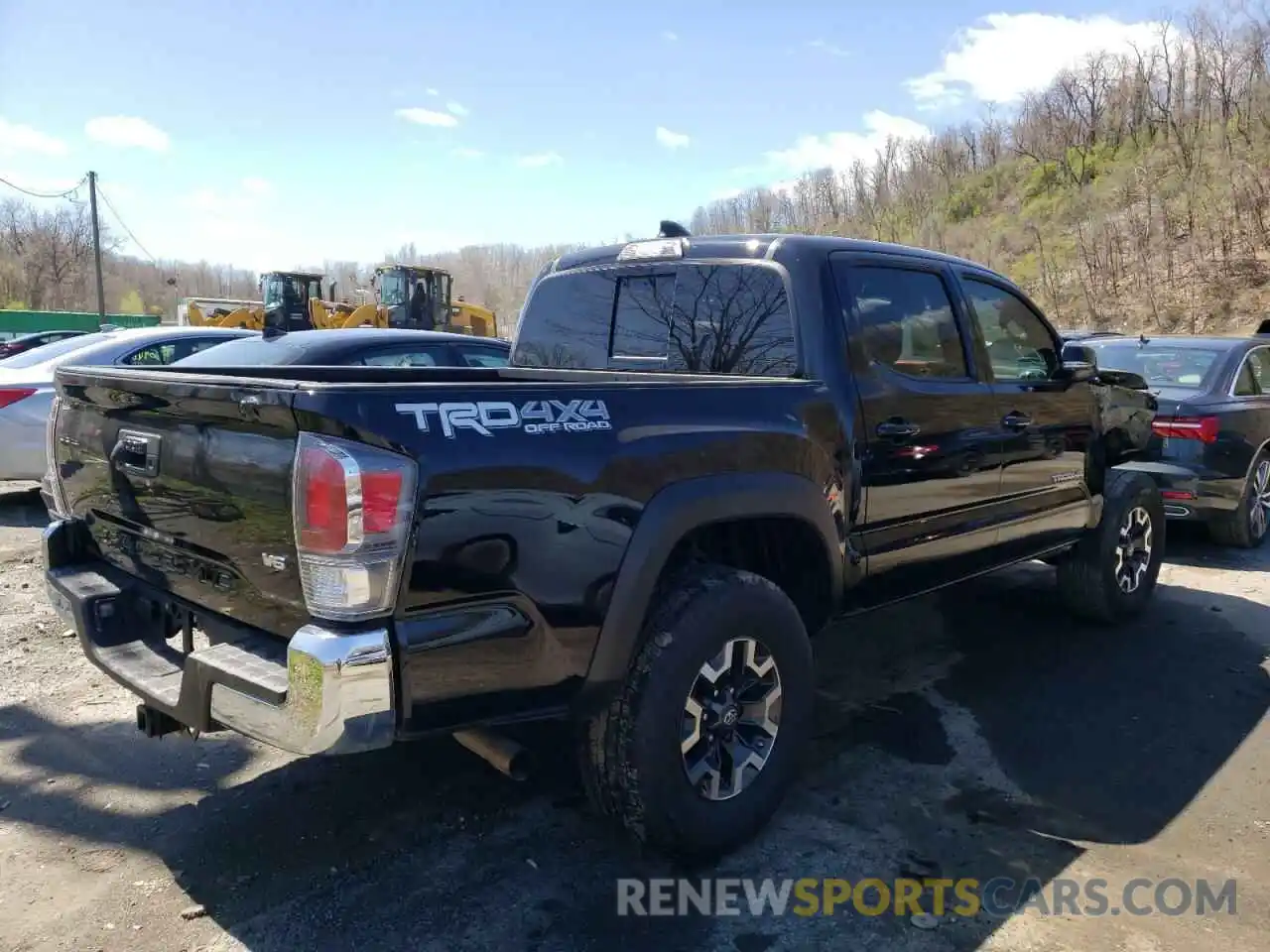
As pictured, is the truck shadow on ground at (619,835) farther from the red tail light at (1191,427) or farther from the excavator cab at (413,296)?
the excavator cab at (413,296)

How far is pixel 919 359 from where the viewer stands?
384cm

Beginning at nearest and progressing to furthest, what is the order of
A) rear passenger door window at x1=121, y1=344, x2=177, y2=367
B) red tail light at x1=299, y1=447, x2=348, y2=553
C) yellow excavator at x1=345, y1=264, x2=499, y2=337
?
red tail light at x1=299, y1=447, x2=348, y2=553 < rear passenger door window at x1=121, y1=344, x2=177, y2=367 < yellow excavator at x1=345, y1=264, x2=499, y2=337

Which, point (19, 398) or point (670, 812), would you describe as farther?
point (19, 398)

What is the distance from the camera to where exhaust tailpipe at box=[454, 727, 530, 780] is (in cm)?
252

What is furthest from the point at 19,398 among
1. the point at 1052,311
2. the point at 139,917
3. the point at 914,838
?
the point at 1052,311

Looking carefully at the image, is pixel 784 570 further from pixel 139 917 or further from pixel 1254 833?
pixel 139 917

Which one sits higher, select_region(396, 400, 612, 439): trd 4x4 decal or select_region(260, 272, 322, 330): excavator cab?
select_region(260, 272, 322, 330): excavator cab

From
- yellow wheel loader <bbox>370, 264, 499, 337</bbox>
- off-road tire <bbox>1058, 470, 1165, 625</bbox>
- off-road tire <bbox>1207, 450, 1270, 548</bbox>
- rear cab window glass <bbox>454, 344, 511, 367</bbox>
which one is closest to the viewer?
off-road tire <bbox>1058, 470, 1165, 625</bbox>

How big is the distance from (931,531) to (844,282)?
3.62 ft

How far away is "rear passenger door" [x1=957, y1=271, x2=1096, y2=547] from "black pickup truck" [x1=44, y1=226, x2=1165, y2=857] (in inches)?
1.3

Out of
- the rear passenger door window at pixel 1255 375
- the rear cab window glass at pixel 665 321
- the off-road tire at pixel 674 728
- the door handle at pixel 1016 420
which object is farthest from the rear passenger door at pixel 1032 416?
the rear passenger door window at pixel 1255 375

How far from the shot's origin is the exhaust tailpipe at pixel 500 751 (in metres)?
2.52

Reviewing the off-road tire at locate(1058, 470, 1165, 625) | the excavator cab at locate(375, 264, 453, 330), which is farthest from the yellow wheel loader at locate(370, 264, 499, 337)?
the off-road tire at locate(1058, 470, 1165, 625)

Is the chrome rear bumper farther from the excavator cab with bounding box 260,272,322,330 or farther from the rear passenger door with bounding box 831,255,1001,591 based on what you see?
the excavator cab with bounding box 260,272,322,330
